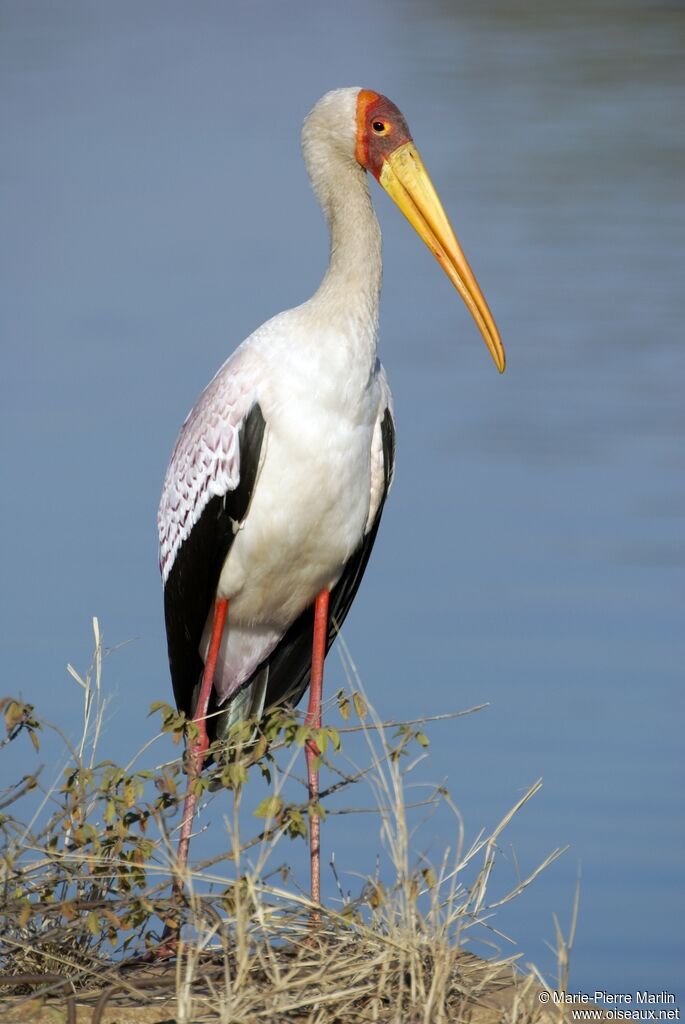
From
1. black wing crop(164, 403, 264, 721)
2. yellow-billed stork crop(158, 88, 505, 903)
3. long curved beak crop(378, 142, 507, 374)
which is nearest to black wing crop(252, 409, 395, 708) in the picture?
yellow-billed stork crop(158, 88, 505, 903)

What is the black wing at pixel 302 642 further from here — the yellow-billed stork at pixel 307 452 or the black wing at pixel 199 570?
the black wing at pixel 199 570

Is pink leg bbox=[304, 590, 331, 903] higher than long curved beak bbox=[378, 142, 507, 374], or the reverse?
long curved beak bbox=[378, 142, 507, 374]

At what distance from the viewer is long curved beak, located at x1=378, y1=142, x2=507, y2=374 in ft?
16.7

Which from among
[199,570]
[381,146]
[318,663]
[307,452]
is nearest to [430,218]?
[381,146]

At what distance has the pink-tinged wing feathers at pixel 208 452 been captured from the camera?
4863 millimetres

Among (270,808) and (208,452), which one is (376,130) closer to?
(208,452)

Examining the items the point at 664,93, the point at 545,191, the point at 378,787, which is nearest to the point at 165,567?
the point at 378,787

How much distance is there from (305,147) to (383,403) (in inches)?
28.0

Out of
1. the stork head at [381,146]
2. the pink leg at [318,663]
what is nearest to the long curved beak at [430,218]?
the stork head at [381,146]

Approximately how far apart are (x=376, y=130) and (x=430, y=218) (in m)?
0.27

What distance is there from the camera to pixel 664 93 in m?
17.3

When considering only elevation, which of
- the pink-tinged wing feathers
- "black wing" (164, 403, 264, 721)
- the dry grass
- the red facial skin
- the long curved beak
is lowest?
the dry grass

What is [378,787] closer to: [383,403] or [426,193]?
[383,403]

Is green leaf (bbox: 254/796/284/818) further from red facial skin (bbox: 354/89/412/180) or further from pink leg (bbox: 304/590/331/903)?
red facial skin (bbox: 354/89/412/180)
